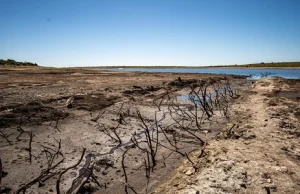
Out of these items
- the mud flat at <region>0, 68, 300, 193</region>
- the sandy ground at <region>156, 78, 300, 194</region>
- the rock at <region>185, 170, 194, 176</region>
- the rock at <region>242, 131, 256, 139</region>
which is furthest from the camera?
the rock at <region>242, 131, 256, 139</region>

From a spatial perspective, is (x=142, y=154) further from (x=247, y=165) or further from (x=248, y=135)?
(x=248, y=135)

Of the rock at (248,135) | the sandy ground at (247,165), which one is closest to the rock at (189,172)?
the sandy ground at (247,165)

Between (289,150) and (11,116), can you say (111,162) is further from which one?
(11,116)

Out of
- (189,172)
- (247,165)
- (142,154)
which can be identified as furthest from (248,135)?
(142,154)

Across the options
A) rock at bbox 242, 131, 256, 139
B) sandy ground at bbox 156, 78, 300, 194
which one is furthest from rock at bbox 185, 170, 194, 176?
rock at bbox 242, 131, 256, 139

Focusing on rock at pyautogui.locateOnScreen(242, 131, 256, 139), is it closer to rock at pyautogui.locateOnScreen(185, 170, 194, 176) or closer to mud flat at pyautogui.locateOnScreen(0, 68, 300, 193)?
mud flat at pyautogui.locateOnScreen(0, 68, 300, 193)

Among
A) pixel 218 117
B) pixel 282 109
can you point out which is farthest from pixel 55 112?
pixel 282 109

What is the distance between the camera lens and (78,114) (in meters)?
12.2

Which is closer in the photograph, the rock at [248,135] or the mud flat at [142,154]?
the mud flat at [142,154]

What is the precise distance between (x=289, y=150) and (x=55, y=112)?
958 centimetres

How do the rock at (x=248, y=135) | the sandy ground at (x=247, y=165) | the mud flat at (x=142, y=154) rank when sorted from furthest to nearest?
the rock at (x=248, y=135), the mud flat at (x=142, y=154), the sandy ground at (x=247, y=165)

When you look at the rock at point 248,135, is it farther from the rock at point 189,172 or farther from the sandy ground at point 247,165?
the rock at point 189,172

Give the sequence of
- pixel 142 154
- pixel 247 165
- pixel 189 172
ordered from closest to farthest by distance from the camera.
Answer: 1. pixel 189 172
2. pixel 247 165
3. pixel 142 154

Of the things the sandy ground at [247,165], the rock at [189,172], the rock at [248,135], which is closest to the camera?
the sandy ground at [247,165]
